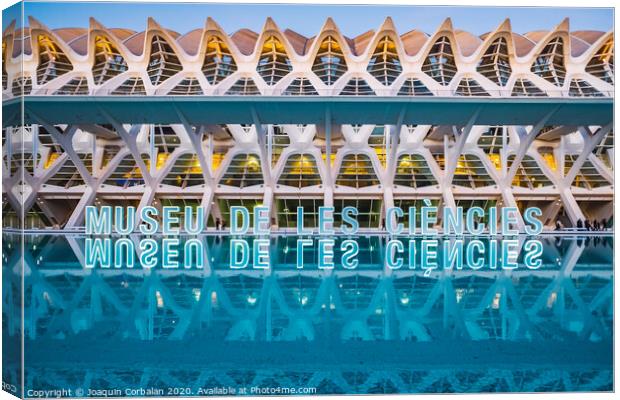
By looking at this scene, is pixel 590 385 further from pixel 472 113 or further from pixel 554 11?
pixel 472 113

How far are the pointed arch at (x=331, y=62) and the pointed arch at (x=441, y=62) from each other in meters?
3.31

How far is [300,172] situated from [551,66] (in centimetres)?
1084

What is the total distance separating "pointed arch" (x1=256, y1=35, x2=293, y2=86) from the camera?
26.8 metres

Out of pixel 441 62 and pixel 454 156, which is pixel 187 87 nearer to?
pixel 441 62

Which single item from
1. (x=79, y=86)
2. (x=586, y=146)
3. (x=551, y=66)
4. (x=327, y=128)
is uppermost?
(x=551, y=66)

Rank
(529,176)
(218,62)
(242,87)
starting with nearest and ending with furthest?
(242,87) → (218,62) → (529,176)

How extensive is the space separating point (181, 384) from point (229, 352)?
2.53ft

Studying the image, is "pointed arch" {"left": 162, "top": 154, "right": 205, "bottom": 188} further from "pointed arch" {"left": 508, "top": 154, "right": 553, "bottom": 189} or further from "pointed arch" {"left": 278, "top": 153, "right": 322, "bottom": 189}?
"pointed arch" {"left": 508, "top": 154, "right": 553, "bottom": 189}

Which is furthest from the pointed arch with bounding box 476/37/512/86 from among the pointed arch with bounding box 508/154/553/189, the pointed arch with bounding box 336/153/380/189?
the pointed arch with bounding box 336/153/380/189

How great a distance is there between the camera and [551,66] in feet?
88.0

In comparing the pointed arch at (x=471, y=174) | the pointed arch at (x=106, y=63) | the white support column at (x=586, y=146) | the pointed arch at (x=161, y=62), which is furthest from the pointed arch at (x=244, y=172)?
the white support column at (x=586, y=146)

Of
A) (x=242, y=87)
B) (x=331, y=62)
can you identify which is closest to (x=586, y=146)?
(x=331, y=62)

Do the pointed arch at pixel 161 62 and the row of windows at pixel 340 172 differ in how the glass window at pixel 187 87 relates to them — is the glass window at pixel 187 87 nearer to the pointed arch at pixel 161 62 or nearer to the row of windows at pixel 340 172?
the pointed arch at pixel 161 62

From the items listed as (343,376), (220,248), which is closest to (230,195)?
(220,248)
